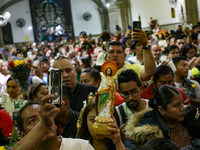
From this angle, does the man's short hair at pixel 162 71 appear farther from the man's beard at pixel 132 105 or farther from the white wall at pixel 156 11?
the white wall at pixel 156 11

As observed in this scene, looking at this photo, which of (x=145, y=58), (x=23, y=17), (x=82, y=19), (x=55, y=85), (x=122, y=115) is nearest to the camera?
(x=55, y=85)

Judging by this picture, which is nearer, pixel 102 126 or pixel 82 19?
pixel 102 126

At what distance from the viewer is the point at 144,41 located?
3.67 meters

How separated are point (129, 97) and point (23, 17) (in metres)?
29.3

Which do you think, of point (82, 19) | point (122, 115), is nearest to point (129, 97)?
point (122, 115)

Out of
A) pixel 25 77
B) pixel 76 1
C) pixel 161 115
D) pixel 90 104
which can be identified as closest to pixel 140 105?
pixel 161 115

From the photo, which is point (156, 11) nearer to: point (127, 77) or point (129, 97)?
point (127, 77)

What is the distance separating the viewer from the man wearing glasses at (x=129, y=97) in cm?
348

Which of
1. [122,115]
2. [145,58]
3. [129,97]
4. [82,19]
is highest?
[82,19]

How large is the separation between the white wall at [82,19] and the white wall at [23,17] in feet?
12.9

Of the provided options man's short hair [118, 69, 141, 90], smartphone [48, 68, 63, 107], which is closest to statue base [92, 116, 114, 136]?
smartphone [48, 68, 63, 107]

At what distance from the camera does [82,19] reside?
105ft

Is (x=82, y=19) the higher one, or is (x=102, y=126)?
(x=82, y=19)

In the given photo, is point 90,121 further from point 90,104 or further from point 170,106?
point 170,106
